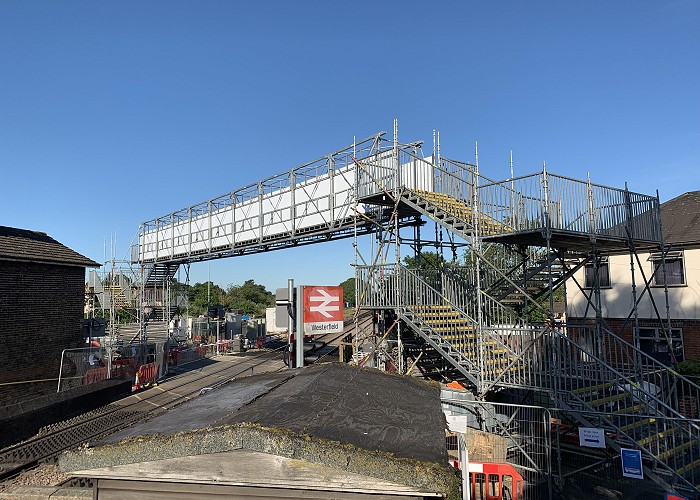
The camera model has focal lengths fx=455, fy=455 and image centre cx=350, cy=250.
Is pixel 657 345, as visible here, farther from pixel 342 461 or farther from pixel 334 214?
pixel 342 461

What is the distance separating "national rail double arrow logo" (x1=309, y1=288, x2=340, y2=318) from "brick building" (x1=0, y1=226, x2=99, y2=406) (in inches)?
537

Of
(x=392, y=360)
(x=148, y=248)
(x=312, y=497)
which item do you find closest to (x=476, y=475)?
(x=392, y=360)

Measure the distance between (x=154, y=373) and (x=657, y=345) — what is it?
21.7m

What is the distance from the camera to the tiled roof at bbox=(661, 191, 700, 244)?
62.0 ft

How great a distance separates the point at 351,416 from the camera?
3.50 meters

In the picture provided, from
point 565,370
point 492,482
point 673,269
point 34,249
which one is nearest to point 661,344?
point 673,269

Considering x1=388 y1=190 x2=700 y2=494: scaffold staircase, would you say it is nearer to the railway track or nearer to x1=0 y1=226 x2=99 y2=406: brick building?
the railway track

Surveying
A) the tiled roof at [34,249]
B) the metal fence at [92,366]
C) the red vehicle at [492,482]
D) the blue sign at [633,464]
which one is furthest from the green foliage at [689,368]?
the tiled roof at [34,249]

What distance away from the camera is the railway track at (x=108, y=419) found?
1036 centimetres

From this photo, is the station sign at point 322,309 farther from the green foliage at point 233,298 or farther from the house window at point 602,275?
the green foliage at point 233,298

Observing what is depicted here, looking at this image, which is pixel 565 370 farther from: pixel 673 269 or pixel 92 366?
pixel 92 366

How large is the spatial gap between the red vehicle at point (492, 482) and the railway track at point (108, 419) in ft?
11.5

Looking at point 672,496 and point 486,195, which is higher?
point 486,195

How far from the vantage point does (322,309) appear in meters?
7.47
